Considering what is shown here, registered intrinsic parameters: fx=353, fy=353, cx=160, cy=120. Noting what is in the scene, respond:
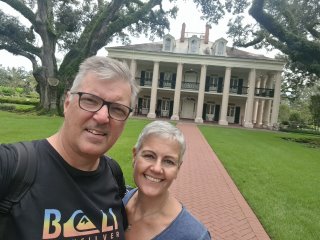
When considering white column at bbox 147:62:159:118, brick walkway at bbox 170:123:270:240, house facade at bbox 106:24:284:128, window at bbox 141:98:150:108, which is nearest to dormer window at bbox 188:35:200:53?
house facade at bbox 106:24:284:128

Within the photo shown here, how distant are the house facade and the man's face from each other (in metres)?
37.8

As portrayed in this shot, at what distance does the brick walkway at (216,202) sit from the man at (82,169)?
4382 mm

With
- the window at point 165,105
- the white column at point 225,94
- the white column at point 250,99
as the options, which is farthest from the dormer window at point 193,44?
the white column at point 250,99

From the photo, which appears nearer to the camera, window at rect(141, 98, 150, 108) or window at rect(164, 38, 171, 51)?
window at rect(164, 38, 171, 51)

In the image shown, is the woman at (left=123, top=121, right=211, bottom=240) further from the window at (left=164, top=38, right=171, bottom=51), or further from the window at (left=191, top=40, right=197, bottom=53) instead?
the window at (left=191, top=40, right=197, bottom=53)

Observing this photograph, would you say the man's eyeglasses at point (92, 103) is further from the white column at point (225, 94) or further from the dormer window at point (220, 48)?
the dormer window at point (220, 48)

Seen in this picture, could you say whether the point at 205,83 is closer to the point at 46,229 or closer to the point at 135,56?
the point at 135,56

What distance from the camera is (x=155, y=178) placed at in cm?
220

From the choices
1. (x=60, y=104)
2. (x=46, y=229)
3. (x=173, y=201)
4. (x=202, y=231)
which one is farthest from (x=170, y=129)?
(x=60, y=104)

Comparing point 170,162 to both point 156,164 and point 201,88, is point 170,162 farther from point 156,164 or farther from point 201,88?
point 201,88

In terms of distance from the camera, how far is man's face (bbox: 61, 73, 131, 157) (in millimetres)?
1792

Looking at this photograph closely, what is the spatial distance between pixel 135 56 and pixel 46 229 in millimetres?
39609

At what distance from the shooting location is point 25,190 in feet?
5.04

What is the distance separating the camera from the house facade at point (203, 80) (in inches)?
1548
